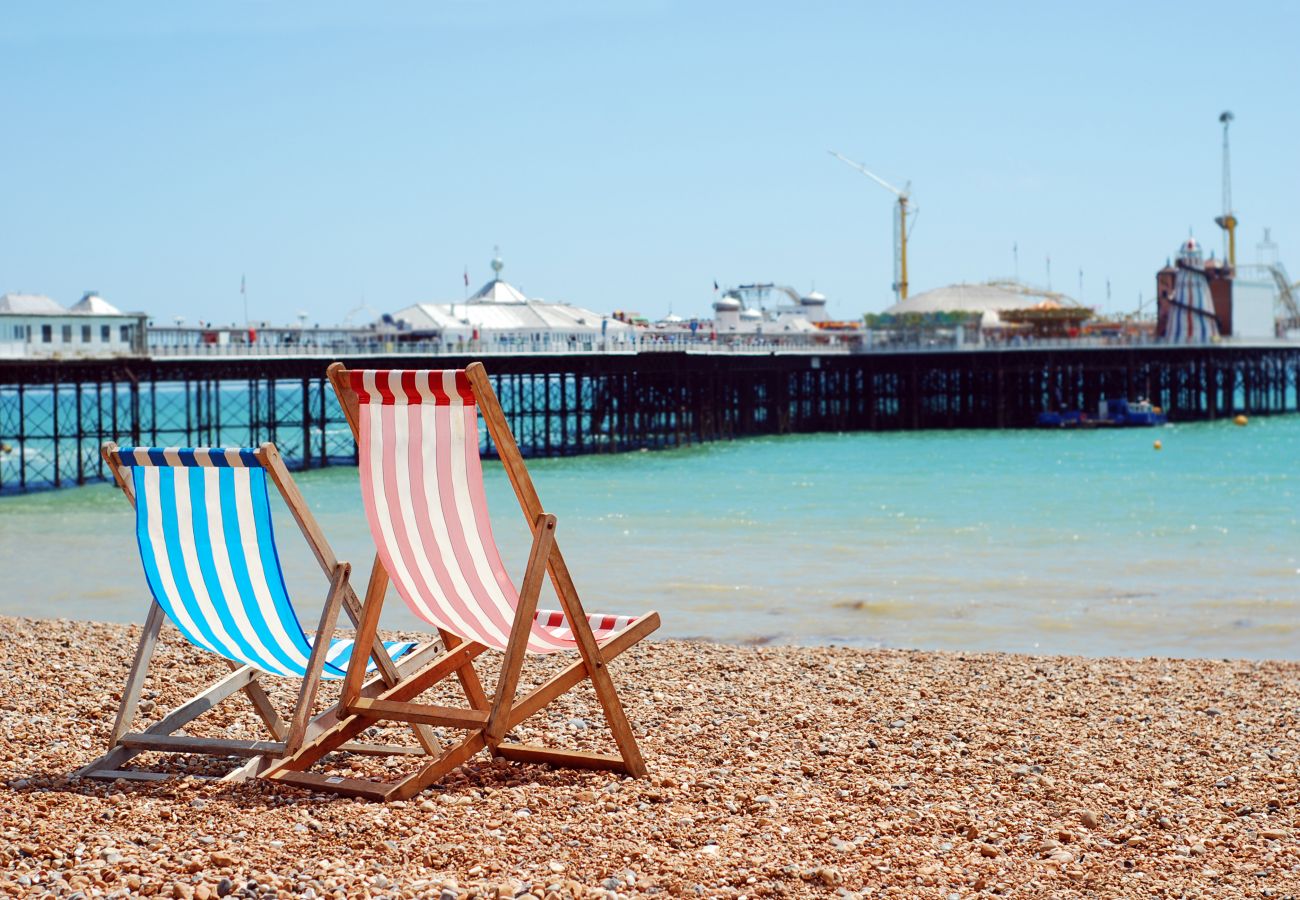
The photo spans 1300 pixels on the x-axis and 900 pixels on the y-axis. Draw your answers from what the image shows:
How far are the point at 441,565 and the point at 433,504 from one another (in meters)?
0.18

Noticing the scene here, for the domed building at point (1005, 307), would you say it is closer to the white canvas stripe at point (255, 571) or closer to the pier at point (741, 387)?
the pier at point (741, 387)

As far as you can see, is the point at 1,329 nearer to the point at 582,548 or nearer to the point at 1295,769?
the point at 582,548

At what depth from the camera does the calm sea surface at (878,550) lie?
11.5 meters

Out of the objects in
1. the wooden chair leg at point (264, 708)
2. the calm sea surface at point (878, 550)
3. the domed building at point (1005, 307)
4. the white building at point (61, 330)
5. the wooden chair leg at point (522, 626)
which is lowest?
the calm sea surface at point (878, 550)

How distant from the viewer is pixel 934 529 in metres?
20.0

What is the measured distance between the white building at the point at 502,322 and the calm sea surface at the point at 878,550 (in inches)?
487

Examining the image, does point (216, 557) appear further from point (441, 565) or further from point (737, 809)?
point (737, 809)

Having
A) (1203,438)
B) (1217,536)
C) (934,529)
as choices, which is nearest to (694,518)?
(934,529)

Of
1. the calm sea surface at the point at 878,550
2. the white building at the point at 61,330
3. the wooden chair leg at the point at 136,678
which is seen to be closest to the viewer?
the wooden chair leg at the point at 136,678

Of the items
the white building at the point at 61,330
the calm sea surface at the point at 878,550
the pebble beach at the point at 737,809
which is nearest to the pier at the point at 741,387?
the white building at the point at 61,330

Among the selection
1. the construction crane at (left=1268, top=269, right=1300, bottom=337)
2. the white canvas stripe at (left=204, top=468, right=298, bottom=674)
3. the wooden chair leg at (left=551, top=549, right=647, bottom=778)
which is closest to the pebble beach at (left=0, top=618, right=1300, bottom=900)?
the wooden chair leg at (left=551, top=549, right=647, bottom=778)

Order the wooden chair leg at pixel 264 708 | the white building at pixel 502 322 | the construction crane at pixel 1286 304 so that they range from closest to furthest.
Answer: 1. the wooden chair leg at pixel 264 708
2. the white building at pixel 502 322
3. the construction crane at pixel 1286 304

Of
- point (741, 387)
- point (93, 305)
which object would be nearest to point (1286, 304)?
point (741, 387)

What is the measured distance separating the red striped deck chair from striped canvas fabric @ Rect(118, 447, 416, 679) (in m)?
0.25
